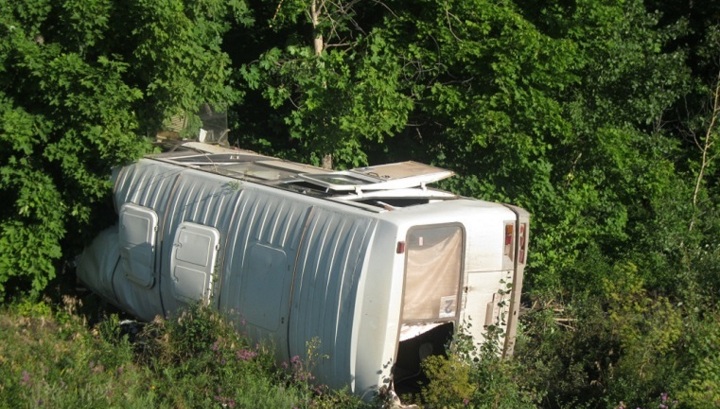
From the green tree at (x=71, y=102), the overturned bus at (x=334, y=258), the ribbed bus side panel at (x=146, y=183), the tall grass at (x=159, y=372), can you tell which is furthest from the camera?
the green tree at (x=71, y=102)

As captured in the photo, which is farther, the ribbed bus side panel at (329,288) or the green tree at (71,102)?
the green tree at (71,102)

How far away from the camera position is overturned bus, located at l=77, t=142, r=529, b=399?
7156 mm

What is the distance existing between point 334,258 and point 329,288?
0.25m

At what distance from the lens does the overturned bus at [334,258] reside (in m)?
7.16

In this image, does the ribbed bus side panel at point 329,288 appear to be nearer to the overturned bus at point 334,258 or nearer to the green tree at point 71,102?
the overturned bus at point 334,258

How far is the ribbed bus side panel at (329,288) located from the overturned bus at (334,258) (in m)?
0.01

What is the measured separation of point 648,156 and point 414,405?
6.62 meters

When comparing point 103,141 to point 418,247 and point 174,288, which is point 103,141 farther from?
point 418,247

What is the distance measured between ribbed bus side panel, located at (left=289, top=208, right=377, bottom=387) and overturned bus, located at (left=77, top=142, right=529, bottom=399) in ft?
0.04

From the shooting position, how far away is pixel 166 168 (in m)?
9.23

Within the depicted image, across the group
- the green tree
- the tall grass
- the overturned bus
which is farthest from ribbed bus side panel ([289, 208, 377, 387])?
the green tree

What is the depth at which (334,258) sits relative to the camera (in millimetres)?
7316

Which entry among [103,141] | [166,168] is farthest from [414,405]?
[103,141]

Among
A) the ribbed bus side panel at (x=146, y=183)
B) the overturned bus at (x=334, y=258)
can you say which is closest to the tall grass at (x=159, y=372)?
the overturned bus at (x=334, y=258)
